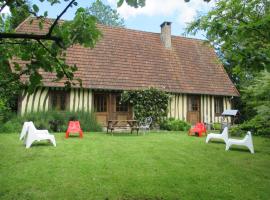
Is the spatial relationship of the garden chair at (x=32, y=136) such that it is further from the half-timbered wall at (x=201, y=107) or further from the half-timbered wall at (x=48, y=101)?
the half-timbered wall at (x=201, y=107)

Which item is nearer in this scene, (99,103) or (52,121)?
(52,121)

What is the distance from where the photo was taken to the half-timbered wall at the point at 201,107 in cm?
1752

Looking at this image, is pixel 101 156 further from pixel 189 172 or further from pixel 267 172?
pixel 267 172

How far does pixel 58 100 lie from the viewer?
49.1 ft

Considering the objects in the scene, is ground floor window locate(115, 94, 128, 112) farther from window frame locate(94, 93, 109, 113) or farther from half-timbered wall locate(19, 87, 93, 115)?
half-timbered wall locate(19, 87, 93, 115)

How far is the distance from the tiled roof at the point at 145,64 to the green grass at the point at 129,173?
25.1ft

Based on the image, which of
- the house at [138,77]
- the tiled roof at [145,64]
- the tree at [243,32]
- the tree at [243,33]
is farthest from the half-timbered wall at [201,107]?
the tree at [243,32]

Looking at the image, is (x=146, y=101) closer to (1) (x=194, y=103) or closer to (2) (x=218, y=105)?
(1) (x=194, y=103)

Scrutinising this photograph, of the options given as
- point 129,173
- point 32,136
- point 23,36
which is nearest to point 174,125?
point 32,136

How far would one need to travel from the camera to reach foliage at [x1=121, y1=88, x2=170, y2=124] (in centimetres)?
1591

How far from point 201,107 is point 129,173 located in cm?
1351

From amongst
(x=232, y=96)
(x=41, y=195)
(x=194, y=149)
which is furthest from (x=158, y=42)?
(x=41, y=195)

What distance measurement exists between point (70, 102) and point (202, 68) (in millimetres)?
9645

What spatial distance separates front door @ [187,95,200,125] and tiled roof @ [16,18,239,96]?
737 mm
